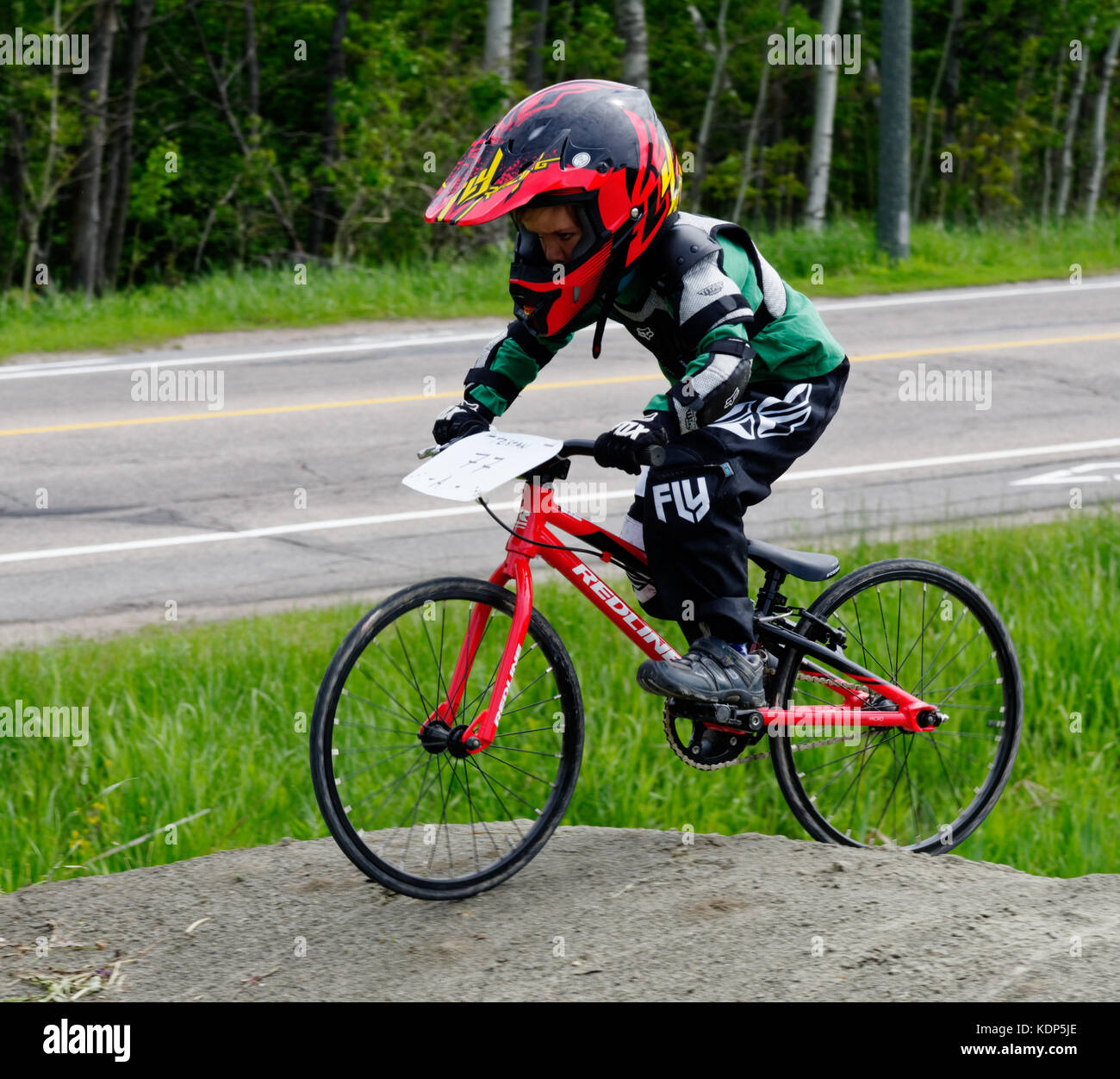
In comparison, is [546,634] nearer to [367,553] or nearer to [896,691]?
[896,691]

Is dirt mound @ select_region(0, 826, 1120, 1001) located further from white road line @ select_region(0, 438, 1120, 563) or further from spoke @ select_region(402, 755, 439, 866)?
white road line @ select_region(0, 438, 1120, 563)

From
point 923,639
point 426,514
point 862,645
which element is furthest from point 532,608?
point 426,514

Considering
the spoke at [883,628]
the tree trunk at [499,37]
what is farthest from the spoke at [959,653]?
the tree trunk at [499,37]

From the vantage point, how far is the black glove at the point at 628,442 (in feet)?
11.6

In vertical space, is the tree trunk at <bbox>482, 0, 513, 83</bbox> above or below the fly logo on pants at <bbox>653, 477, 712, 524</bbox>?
above

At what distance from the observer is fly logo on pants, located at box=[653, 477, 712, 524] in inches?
150

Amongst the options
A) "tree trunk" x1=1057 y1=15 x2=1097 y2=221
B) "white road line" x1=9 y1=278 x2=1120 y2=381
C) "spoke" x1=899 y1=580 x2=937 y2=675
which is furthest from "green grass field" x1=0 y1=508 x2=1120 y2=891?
"tree trunk" x1=1057 y1=15 x2=1097 y2=221

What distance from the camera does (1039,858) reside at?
463 centimetres

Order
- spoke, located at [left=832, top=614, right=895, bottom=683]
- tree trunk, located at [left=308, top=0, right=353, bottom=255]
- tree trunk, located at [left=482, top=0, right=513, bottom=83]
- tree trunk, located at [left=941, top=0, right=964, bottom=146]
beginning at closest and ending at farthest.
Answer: spoke, located at [left=832, top=614, right=895, bottom=683] < tree trunk, located at [left=482, top=0, right=513, bottom=83] < tree trunk, located at [left=308, top=0, right=353, bottom=255] < tree trunk, located at [left=941, top=0, right=964, bottom=146]

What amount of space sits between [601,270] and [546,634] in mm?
984

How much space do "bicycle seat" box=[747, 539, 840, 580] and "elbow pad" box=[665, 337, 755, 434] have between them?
0.61m

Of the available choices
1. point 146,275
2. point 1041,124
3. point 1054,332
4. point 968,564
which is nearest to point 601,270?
point 968,564

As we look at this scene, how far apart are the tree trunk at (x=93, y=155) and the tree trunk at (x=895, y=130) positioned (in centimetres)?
942

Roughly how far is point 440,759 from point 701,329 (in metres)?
1.44
